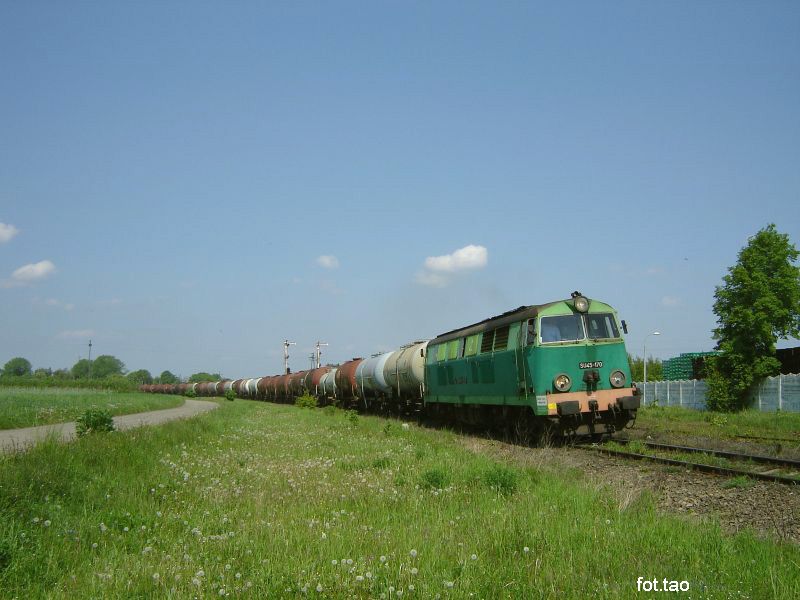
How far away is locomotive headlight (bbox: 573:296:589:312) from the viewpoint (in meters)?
17.2

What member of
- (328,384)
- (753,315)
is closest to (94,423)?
(328,384)

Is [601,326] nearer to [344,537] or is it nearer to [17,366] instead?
[344,537]

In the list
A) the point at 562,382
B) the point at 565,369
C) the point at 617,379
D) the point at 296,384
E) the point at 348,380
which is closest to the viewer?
the point at 562,382

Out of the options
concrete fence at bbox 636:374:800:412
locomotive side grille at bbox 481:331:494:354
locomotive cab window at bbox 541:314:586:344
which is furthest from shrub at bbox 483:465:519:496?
concrete fence at bbox 636:374:800:412

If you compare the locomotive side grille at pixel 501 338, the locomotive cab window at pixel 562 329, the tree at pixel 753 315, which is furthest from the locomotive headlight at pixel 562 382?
the tree at pixel 753 315

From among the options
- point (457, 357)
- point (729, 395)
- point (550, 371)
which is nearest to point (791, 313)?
point (729, 395)

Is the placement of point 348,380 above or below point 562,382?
below

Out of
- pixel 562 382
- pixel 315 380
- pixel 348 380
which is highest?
pixel 562 382

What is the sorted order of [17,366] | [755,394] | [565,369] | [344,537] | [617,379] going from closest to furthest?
[344,537]
[565,369]
[617,379]
[755,394]
[17,366]

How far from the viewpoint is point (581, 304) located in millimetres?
17203

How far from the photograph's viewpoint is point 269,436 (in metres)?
19.0

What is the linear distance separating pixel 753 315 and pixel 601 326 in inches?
1287

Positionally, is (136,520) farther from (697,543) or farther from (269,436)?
(269,436)

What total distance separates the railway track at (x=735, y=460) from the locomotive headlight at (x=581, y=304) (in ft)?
11.4
